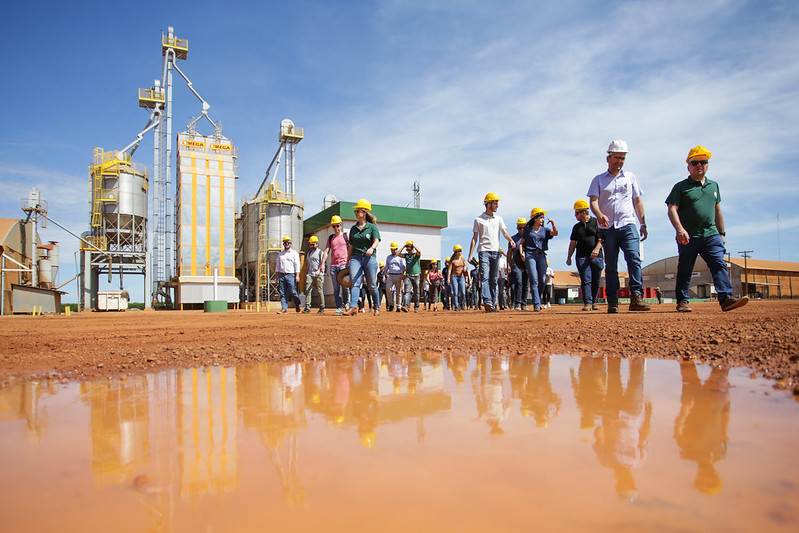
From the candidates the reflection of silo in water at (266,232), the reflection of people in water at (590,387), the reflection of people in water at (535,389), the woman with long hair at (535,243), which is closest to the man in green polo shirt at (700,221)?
the woman with long hair at (535,243)

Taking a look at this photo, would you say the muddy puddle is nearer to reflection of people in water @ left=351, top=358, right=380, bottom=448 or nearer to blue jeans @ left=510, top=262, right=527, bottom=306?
reflection of people in water @ left=351, top=358, right=380, bottom=448

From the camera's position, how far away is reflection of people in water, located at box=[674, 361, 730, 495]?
40.1 inches

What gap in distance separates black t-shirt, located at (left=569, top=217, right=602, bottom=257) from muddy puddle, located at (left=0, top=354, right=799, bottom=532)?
240 inches

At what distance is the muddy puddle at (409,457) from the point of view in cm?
88

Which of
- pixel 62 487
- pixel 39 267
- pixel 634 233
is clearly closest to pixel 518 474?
pixel 62 487

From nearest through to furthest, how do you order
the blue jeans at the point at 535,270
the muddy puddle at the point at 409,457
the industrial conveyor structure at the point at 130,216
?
the muddy puddle at the point at 409,457 → the blue jeans at the point at 535,270 → the industrial conveyor structure at the point at 130,216

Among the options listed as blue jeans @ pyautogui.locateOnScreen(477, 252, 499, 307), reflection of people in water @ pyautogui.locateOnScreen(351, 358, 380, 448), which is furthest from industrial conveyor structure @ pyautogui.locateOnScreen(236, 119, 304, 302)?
reflection of people in water @ pyautogui.locateOnScreen(351, 358, 380, 448)

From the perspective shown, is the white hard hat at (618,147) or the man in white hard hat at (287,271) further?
the man in white hard hat at (287,271)

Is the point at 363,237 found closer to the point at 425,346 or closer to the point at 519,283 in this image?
the point at 519,283

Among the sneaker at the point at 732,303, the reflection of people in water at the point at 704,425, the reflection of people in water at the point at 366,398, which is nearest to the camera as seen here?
the reflection of people in water at the point at 704,425

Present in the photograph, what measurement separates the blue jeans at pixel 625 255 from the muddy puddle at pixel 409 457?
13.5 ft

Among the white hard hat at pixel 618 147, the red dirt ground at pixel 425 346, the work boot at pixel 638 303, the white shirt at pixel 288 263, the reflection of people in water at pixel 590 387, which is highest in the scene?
the white hard hat at pixel 618 147

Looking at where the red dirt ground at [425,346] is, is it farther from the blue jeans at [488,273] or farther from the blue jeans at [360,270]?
the blue jeans at [488,273]

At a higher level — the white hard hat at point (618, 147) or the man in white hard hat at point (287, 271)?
the white hard hat at point (618, 147)
